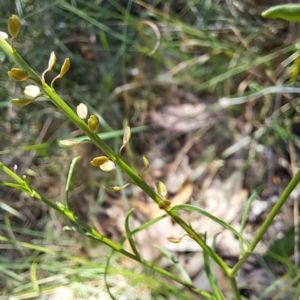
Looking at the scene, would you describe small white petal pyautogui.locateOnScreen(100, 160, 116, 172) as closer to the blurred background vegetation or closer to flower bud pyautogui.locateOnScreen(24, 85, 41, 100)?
flower bud pyautogui.locateOnScreen(24, 85, 41, 100)

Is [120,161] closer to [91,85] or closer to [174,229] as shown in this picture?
[174,229]

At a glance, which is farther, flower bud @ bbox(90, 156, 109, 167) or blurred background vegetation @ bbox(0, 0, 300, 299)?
blurred background vegetation @ bbox(0, 0, 300, 299)

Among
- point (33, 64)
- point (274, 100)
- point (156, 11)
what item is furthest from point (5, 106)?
point (274, 100)

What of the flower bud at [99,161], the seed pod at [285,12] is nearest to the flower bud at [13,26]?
the flower bud at [99,161]

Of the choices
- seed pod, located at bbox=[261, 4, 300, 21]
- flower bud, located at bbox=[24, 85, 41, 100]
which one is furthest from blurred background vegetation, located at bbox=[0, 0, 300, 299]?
seed pod, located at bbox=[261, 4, 300, 21]

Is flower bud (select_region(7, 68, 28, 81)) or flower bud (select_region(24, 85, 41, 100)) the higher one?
flower bud (select_region(7, 68, 28, 81))

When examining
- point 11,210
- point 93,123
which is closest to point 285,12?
point 93,123

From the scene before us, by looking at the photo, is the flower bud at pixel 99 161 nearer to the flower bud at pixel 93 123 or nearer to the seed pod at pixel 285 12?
the flower bud at pixel 93 123

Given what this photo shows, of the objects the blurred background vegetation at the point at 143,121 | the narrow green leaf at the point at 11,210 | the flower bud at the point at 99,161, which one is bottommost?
the narrow green leaf at the point at 11,210

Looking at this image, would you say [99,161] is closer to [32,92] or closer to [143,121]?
[32,92]
